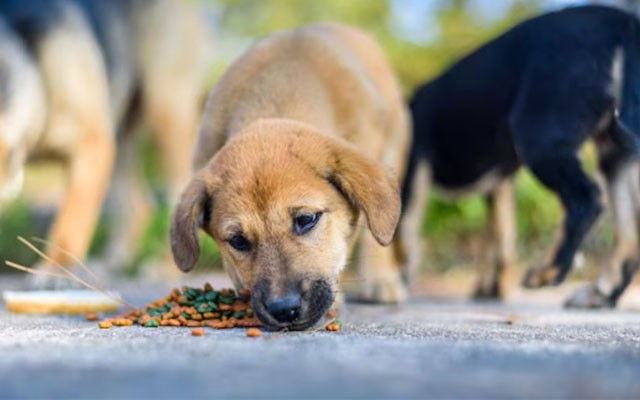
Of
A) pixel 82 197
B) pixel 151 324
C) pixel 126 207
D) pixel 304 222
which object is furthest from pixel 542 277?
pixel 126 207

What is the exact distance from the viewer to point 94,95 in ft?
21.0

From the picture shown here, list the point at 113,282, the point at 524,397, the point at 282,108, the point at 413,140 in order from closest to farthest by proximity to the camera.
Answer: the point at 524,397, the point at 282,108, the point at 413,140, the point at 113,282

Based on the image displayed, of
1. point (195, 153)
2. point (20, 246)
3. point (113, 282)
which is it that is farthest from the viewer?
point (20, 246)

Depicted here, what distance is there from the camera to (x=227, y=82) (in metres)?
4.77

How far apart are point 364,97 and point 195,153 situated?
37.3 inches

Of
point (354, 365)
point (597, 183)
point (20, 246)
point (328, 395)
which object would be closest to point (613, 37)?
point (597, 183)

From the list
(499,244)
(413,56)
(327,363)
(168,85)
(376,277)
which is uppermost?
(413,56)

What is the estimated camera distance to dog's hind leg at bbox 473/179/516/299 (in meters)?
6.35

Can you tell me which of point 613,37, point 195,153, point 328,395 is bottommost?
point 328,395

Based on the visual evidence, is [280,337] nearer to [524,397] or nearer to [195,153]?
[524,397]

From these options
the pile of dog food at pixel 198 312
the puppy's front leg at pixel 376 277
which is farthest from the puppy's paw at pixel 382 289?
the pile of dog food at pixel 198 312

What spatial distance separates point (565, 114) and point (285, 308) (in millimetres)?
2160

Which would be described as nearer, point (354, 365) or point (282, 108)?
point (354, 365)

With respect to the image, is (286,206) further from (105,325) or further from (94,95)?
(94,95)
